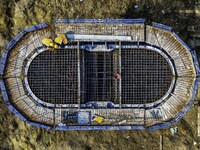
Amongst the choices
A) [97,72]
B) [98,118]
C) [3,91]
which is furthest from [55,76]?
[98,118]

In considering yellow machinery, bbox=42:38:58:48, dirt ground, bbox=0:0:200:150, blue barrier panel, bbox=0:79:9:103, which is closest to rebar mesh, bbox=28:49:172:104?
yellow machinery, bbox=42:38:58:48

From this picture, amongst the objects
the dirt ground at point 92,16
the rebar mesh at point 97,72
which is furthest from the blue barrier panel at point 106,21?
the dirt ground at point 92,16

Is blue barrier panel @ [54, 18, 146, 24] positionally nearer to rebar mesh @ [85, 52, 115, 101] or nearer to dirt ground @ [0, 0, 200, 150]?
rebar mesh @ [85, 52, 115, 101]

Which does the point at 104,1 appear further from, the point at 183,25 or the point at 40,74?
the point at 40,74

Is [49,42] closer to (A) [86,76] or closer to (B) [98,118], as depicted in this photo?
(A) [86,76]

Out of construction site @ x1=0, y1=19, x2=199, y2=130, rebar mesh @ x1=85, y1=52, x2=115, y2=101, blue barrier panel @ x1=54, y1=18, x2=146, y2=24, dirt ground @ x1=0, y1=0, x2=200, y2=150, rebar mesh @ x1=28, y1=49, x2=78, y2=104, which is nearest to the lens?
blue barrier panel @ x1=54, y1=18, x2=146, y2=24

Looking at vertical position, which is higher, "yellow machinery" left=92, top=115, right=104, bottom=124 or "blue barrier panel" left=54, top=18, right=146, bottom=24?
"blue barrier panel" left=54, top=18, right=146, bottom=24

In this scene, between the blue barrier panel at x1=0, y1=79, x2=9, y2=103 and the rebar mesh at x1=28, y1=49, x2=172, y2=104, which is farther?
the rebar mesh at x1=28, y1=49, x2=172, y2=104

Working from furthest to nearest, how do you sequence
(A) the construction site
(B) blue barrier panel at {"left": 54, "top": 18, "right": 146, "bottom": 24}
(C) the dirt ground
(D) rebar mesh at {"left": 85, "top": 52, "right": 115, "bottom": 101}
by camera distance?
(C) the dirt ground → (D) rebar mesh at {"left": 85, "top": 52, "right": 115, "bottom": 101} → (A) the construction site → (B) blue barrier panel at {"left": 54, "top": 18, "right": 146, "bottom": 24}
